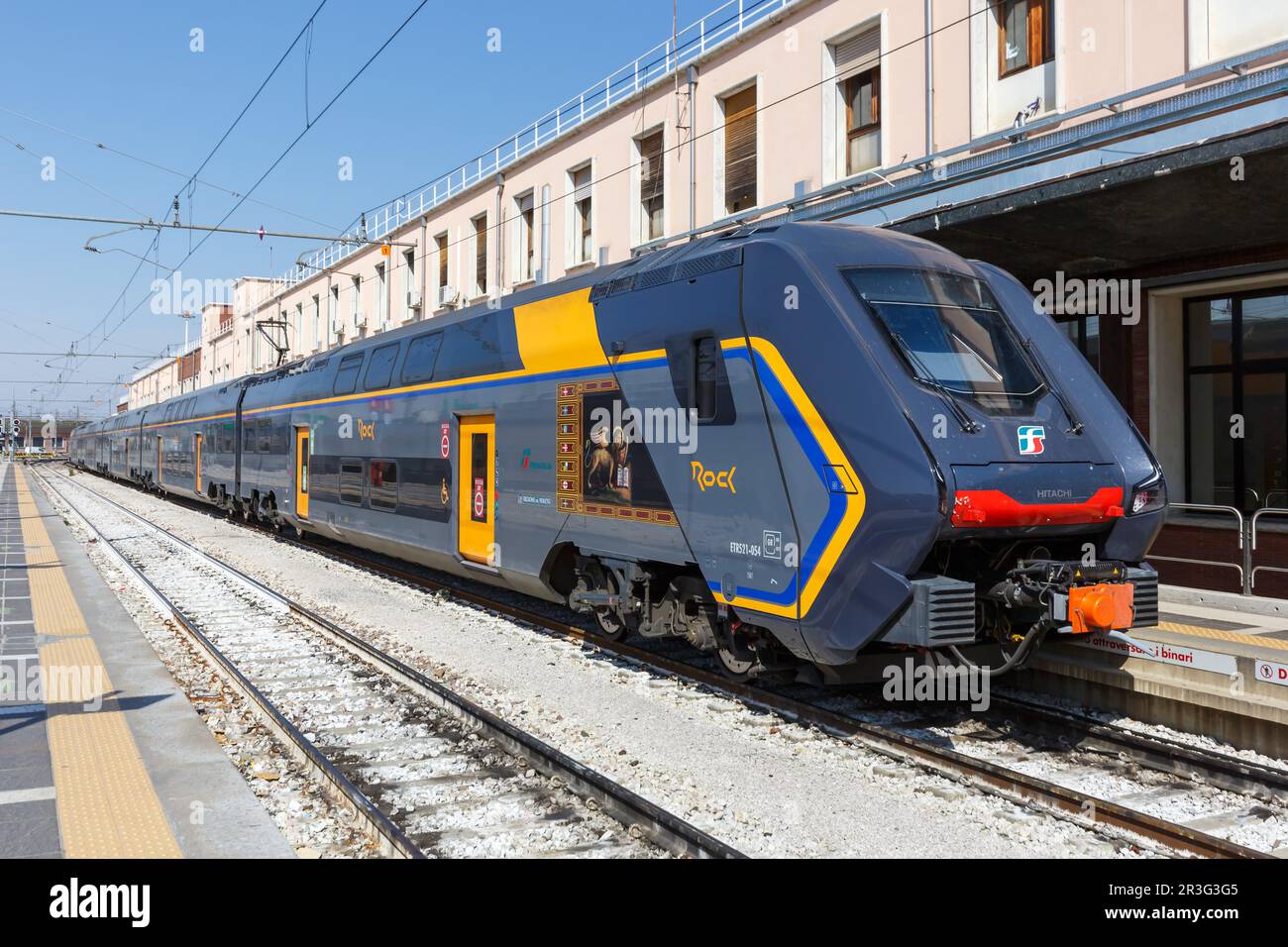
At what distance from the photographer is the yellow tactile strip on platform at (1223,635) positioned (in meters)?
7.45

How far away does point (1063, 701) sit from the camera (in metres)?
7.78

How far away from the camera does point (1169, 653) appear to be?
22.9 ft

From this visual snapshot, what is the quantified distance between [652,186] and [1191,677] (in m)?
15.0

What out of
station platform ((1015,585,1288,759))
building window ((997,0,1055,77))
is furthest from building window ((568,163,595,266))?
station platform ((1015,585,1288,759))

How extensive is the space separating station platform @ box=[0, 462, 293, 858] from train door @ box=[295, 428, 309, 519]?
6.40m

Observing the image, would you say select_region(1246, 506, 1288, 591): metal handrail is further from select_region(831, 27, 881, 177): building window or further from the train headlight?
select_region(831, 27, 881, 177): building window

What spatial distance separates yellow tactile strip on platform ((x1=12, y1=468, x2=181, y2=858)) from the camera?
16.0 feet

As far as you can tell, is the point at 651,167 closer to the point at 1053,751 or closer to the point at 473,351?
the point at 473,351

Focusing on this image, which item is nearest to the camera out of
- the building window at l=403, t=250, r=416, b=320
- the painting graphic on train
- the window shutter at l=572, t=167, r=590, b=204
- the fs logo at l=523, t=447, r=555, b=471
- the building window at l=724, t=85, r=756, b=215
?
the painting graphic on train

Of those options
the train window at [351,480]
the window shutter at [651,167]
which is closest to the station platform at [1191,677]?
the train window at [351,480]

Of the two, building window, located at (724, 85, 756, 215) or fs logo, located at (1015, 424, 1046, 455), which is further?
building window, located at (724, 85, 756, 215)
